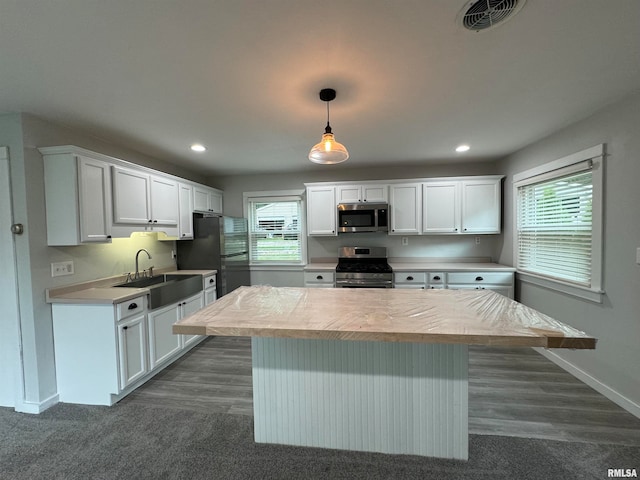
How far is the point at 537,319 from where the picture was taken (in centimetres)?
139

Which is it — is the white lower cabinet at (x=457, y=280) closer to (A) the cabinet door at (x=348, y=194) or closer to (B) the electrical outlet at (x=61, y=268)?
(A) the cabinet door at (x=348, y=194)

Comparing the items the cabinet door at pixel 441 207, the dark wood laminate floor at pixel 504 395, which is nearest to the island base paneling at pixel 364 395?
the dark wood laminate floor at pixel 504 395

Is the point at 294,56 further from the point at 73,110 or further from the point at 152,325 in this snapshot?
the point at 152,325

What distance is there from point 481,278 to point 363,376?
2.67 meters

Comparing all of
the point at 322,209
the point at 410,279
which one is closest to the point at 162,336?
the point at 322,209

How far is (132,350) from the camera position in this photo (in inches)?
92.3

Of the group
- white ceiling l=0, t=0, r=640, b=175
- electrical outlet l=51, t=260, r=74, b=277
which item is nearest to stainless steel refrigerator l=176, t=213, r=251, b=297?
white ceiling l=0, t=0, r=640, b=175

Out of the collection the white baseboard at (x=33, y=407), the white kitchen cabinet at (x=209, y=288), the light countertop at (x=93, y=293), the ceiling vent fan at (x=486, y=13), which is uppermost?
the ceiling vent fan at (x=486, y=13)

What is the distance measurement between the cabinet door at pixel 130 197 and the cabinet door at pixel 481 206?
Result: 409 cm

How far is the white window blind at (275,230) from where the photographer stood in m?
4.50

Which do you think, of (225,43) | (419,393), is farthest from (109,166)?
(419,393)

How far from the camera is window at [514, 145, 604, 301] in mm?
2367

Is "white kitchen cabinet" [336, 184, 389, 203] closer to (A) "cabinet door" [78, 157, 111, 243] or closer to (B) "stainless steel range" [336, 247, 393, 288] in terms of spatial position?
(B) "stainless steel range" [336, 247, 393, 288]

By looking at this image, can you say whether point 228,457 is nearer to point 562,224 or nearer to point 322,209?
point 322,209
